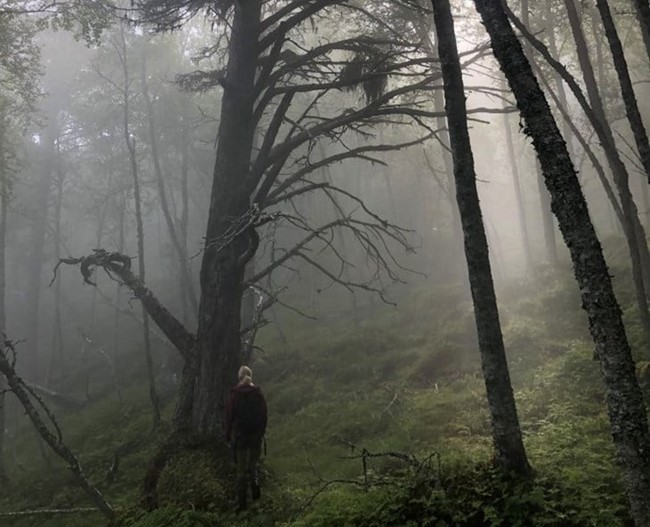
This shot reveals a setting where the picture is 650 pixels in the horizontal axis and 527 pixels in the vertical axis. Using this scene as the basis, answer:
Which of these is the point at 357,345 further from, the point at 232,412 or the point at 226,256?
the point at 232,412

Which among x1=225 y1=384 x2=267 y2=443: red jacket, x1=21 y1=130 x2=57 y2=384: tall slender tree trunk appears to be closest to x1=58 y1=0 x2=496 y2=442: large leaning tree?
x1=225 y1=384 x2=267 y2=443: red jacket

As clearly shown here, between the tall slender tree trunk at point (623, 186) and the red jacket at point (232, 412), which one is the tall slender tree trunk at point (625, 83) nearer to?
the tall slender tree trunk at point (623, 186)

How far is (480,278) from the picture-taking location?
5062mm

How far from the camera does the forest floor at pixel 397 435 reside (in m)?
4.67

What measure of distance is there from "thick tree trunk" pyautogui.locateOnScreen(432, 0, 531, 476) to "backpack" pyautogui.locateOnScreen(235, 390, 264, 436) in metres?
3.51

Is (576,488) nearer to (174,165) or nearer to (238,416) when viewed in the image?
(238,416)

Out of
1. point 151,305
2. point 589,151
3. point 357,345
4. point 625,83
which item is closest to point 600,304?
point 625,83

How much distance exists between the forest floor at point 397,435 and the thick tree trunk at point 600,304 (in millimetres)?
866

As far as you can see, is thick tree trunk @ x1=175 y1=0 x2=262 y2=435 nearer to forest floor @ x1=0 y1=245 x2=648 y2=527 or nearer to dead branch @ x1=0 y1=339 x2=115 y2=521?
forest floor @ x1=0 y1=245 x2=648 y2=527

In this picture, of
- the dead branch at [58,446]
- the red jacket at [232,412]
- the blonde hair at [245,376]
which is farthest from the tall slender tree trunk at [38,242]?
the red jacket at [232,412]

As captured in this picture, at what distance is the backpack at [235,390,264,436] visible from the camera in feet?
23.3

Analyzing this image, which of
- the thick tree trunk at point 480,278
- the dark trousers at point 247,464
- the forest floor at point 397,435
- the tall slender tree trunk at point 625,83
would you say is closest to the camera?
the forest floor at point 397,435

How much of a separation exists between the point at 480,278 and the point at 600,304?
1.57 metres

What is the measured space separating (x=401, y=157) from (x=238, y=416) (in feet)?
90.2
